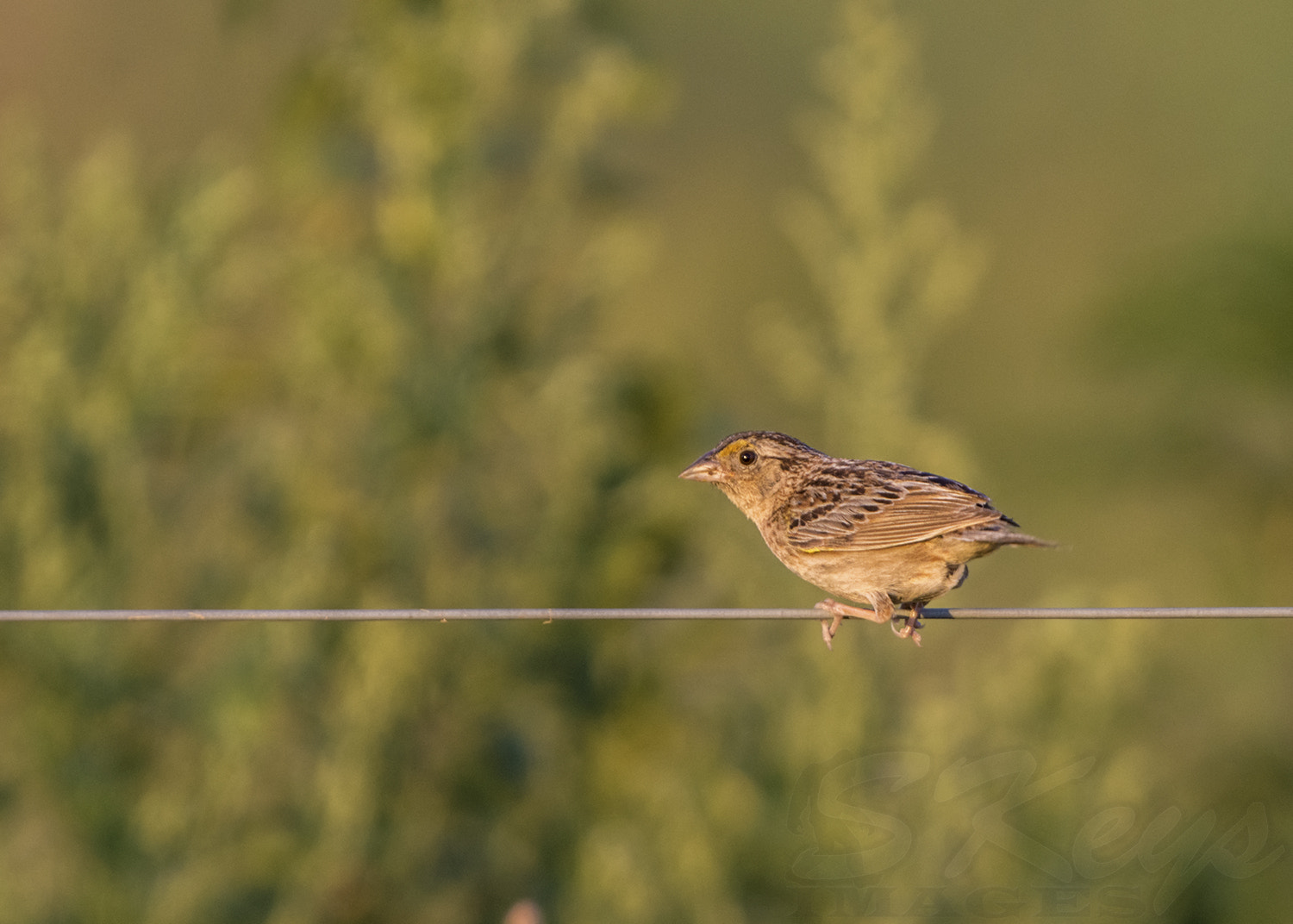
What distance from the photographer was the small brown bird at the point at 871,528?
6449 millimetres

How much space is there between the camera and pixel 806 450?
7543 millimetres

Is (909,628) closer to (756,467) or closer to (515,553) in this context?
(756,467)

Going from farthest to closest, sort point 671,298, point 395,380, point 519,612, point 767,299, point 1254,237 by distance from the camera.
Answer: point 671,298, point 767,299, point 1254,237, point 395,380, point 519,612

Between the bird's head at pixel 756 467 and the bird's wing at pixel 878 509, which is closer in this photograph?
the bird's wing at pixel 878 509

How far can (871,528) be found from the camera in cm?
666

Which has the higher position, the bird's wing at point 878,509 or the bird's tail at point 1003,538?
the bird's wing at point 878,509

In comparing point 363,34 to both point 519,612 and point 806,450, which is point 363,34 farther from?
point 519,612

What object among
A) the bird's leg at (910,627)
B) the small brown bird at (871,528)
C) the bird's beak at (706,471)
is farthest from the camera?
the bird's beak at (706,471)

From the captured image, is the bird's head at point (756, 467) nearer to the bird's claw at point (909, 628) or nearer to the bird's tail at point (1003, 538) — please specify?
the bird's claw at point (909, 628)

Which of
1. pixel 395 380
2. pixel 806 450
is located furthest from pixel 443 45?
pixel 806 450

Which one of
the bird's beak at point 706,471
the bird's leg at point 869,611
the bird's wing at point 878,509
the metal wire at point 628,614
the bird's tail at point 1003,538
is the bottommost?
the metal wire at point 628,614

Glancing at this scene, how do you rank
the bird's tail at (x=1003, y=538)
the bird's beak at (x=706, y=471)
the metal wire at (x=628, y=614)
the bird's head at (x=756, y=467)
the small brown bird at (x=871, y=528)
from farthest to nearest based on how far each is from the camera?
1. the bird's beak at (x=706, y=471)
2. the bird's head at (x=756, y=467)
3. the small brown bird at (x=871, y=528)
4. the bird's tail at (x=1003, y=538)
5. the metal wire at (x=628, y=614)

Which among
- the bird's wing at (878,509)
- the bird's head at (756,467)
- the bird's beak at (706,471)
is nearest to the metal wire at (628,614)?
the bird's wing at (878,509)

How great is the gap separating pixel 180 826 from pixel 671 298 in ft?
30.5
